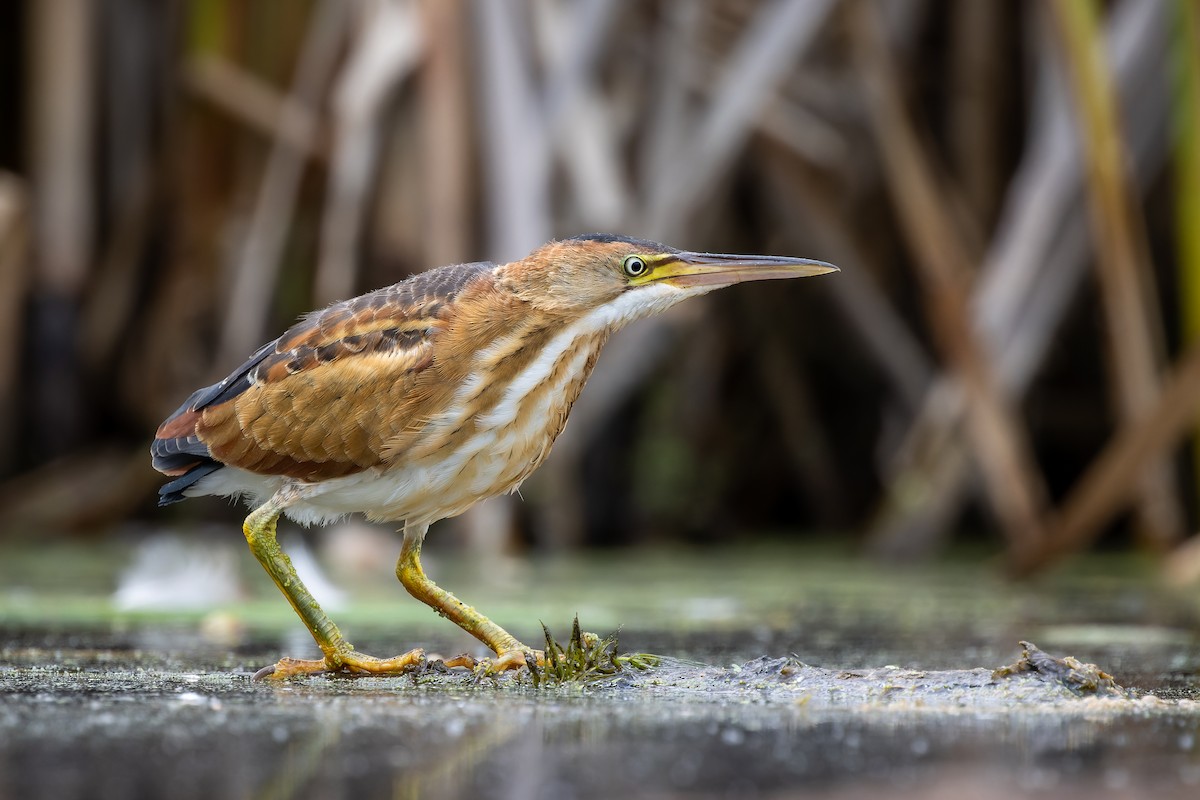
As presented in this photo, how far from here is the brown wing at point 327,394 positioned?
375 cm

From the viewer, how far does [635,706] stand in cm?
306

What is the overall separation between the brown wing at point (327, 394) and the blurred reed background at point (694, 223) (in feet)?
8.90

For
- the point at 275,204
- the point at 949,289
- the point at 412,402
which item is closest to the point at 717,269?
the point at 412,402

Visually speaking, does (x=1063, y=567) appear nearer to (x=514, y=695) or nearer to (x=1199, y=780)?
(x=514, y=695)

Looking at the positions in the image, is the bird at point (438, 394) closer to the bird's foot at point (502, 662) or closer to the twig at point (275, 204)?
the bird's foot at point (502, 662)

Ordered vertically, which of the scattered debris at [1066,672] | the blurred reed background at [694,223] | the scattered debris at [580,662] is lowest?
the scattered debris at [1066,672]

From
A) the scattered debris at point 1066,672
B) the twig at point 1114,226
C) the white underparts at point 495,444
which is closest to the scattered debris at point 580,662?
the white underparts at point 495,444

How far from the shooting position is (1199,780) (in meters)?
2.37

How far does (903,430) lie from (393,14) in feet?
9.91

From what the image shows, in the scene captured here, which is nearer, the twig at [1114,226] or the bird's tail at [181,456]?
the bird's tail at [181,456]

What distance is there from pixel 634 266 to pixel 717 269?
191mm

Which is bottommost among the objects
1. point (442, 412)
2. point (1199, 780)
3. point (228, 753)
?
point (1199, 780)

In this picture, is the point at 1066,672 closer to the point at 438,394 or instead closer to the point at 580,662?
the point at 580,662

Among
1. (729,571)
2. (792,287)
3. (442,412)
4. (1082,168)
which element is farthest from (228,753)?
Answer: (792,287)
